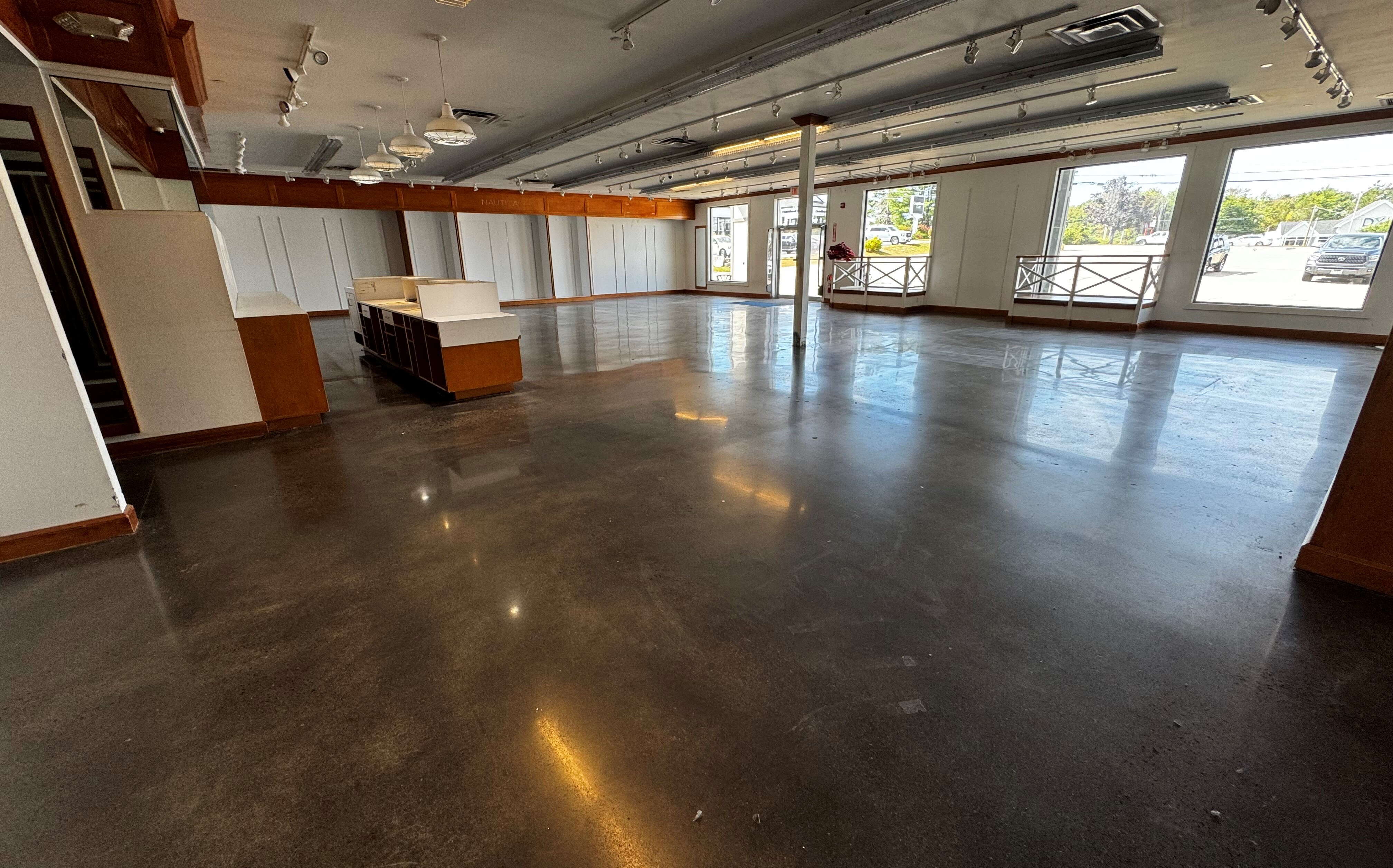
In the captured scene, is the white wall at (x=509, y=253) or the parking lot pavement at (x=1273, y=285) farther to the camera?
the white wall at (x=509, y=253)

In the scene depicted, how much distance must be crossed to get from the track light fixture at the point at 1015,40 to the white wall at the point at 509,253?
489 inches

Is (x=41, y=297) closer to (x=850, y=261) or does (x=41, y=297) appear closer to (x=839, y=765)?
(x=839, y=765)

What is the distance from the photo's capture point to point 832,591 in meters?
2.30

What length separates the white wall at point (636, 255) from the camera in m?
16.6

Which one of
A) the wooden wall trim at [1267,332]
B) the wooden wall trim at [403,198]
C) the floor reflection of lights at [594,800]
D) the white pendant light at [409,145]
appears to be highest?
the wooden wall trim at [403,198]

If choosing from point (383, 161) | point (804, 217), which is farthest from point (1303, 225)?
point (383, 161)

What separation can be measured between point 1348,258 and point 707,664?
470 inches

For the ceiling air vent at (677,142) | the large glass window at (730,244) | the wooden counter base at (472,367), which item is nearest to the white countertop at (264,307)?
the wooden counter base at (472,367)

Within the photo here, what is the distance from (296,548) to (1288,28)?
300 inches

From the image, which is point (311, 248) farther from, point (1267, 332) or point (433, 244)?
point (1267, 332)

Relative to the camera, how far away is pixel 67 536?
2723 mm

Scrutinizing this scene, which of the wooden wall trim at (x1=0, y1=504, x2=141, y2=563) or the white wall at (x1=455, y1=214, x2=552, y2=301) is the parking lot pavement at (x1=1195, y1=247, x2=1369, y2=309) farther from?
the white wall at (x1=455, y1=214, x2=552, y2=301)

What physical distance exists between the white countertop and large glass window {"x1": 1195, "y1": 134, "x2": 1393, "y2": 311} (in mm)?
12890

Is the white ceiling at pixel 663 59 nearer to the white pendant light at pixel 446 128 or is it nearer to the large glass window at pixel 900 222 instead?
the white pendant light at pixel 446 128
